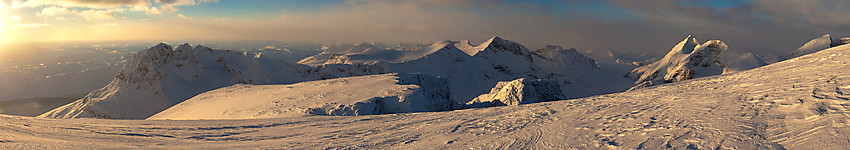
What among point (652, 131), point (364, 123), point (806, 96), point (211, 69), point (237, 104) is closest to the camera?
point (652, 131)

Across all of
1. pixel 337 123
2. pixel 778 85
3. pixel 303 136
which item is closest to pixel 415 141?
pixel 303 136

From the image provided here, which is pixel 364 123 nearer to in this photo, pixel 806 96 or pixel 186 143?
pixel 186 143

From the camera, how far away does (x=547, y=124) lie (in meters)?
9.17

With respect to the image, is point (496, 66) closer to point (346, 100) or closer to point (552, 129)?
point (346, 100)

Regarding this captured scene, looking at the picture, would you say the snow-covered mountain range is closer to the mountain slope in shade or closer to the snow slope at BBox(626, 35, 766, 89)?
the mountain slope in shade

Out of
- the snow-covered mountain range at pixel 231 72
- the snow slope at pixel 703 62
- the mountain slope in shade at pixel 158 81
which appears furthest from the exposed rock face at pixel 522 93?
the snow slope at pixel 703 62

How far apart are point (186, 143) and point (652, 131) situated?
10.4 metres

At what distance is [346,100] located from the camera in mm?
16625

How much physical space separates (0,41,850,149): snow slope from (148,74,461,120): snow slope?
3.59 meters

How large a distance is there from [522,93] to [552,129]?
514 inches

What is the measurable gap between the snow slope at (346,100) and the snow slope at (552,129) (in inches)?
141

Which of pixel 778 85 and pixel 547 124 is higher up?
pixel 778 85

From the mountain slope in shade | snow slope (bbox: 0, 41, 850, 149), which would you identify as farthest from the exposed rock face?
the mountain slope in shade

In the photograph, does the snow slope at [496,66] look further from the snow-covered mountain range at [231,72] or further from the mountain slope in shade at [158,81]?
the mountain slope in shade at [158,81]
